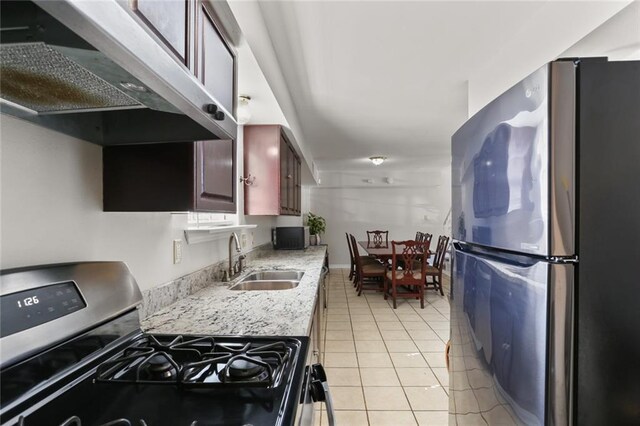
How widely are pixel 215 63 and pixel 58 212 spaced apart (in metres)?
0.65

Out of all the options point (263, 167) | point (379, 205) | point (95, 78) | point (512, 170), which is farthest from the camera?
point (379, 205)

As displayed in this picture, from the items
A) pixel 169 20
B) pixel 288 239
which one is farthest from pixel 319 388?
pixel 288 239

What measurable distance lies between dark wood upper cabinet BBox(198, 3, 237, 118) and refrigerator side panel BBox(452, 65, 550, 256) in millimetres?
930

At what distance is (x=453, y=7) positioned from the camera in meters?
1.63

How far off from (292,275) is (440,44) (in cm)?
191

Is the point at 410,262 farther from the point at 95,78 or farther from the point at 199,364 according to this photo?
the point at 95,78

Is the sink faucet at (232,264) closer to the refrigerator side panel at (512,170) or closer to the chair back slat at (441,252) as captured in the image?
the refrigerator side panel at (512,170)

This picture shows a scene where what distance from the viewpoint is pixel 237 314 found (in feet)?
4.13

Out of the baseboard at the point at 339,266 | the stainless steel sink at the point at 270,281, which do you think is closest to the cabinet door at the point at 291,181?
the stainless steel sink at the point at 270,281

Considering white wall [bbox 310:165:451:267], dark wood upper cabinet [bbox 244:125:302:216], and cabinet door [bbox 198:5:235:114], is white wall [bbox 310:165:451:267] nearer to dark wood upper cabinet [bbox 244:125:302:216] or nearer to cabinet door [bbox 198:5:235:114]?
dark wood upper cabinet [bbox 244:125:302:216]

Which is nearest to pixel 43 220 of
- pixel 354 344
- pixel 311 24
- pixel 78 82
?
pixel 78 82

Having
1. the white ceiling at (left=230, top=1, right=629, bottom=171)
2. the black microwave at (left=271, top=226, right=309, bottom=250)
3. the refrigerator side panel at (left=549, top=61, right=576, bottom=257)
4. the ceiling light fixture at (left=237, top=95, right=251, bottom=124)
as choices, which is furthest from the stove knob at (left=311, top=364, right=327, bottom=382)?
the black microwave at (left=271, top=226, right=309, bottom=250)

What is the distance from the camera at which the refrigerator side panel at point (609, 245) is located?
0.79 metres

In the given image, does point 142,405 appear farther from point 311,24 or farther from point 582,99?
point 311,24
